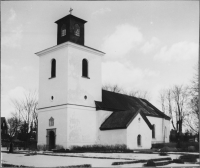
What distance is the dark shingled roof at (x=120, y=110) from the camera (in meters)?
28.5

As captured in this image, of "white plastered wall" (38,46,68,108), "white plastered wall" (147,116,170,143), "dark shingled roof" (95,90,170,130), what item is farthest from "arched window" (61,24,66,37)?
"white plastered wall" (147,116,170,143)

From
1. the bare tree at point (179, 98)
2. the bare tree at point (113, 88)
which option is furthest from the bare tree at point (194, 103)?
the bare tree at point (113, 88)

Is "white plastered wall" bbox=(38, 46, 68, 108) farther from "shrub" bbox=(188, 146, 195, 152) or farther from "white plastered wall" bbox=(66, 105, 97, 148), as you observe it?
"shrub" bbox=(188, 146, 195, 152)

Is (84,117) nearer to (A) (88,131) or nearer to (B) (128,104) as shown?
(A) (88,131)

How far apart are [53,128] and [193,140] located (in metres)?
14.6

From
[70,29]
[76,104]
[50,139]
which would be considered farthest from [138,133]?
[70,29]

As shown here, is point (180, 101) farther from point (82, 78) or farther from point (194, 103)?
point (82, 78)

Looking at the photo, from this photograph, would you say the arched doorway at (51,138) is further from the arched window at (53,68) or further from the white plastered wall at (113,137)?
the arched window at (53,68)

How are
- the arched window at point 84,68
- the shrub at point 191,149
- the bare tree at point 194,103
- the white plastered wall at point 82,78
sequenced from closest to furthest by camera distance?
1. the bare tree at point 194,103
2. the shrub at point 191,149
3. the white plastered wall at point 82,78
4. the arched window at point 84,68

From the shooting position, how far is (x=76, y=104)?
92.3 ft

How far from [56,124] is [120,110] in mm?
8385

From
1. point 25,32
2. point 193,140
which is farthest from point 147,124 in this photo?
point 25,32

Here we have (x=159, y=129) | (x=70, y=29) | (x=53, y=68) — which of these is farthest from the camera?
(x=159, y=129)

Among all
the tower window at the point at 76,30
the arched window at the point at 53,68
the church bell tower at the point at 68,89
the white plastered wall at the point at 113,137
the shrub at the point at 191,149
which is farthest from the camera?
the arched window at the point at 53,68
